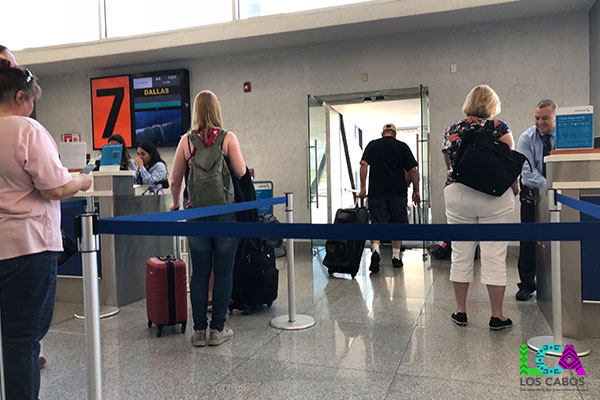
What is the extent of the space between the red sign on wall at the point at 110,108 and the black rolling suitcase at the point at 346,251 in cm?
492

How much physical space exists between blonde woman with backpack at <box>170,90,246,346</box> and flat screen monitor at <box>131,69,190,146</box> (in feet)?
17.1

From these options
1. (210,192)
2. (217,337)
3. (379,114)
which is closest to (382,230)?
(210,192)

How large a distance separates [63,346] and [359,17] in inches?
203

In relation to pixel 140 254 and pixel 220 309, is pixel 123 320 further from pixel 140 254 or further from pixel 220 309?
pixel 220 309

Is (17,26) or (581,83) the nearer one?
(581,83)

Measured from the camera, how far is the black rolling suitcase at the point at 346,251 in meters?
4.90

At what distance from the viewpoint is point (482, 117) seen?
3068mm

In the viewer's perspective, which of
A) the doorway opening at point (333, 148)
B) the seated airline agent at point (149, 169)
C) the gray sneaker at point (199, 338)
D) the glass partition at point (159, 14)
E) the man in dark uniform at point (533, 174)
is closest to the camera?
the gray sneaker at point (199, 338)

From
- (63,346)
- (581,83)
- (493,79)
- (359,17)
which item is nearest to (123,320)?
(63,346)

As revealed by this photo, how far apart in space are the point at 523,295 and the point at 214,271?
2.59 metres

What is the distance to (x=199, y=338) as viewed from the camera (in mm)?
2977

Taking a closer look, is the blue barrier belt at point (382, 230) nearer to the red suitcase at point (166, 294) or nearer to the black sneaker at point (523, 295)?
the red suitcase at point (166, 294)

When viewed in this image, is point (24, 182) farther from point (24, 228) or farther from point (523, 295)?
point (523, 295)

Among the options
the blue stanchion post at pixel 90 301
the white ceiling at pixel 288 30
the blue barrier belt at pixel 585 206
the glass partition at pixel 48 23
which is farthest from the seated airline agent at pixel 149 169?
the blue barrier belt at pixel 585 206
